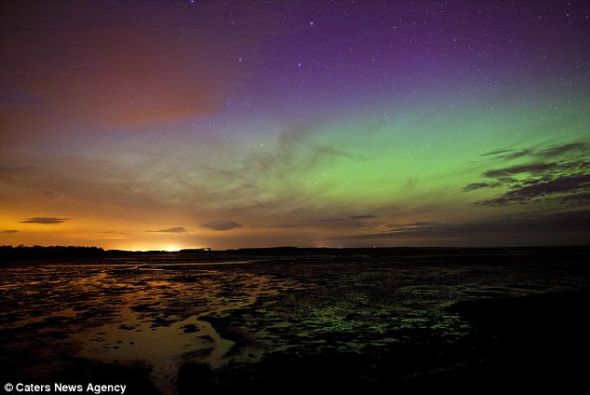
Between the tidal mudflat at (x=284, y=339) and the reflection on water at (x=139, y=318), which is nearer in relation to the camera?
the tidal mudflat at (x=284, y=339)

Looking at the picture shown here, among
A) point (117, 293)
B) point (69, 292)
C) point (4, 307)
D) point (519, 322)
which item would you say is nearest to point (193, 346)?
point (519, 322)

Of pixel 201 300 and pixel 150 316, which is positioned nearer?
pixel 150 316

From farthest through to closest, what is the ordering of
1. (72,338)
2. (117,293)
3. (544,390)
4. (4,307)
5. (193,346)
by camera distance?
(117,293)
(4,307)
(72,338)
(193,346)
(544,390)

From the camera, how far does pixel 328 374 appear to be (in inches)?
296

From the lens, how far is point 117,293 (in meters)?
20.8

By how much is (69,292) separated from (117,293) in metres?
2.88

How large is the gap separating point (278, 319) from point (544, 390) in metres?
8.61

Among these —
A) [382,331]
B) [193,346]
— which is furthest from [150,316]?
[382,331]

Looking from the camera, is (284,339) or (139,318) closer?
(284,339)

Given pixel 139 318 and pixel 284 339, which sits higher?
pixel 139 318

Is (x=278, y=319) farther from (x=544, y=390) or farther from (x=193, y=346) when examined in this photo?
(x=544, y=390)

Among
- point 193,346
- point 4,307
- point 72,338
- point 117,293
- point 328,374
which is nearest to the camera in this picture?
point 328,374

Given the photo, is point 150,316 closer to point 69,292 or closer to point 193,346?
point 193,346

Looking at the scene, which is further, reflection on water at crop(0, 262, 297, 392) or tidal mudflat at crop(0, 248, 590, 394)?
reflection on water at crop(0, 262, 297, 392)
